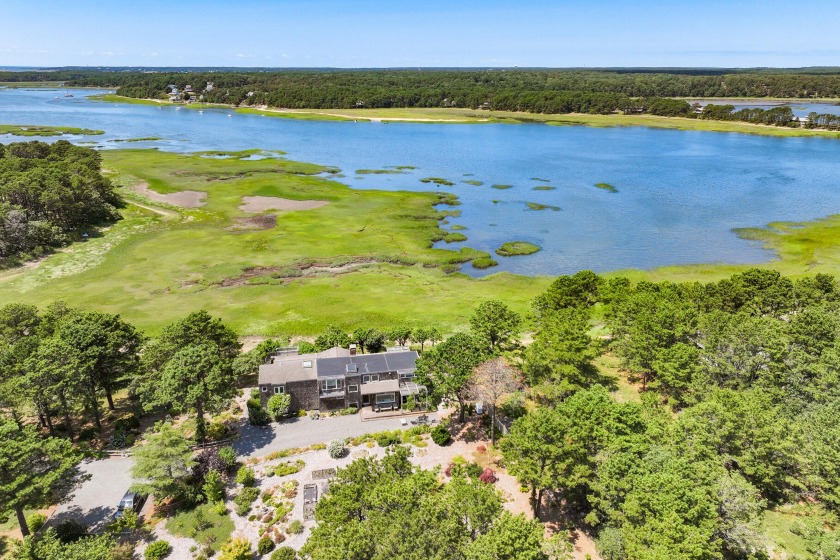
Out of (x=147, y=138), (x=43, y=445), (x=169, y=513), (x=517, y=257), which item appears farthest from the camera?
(x=147, y=138)

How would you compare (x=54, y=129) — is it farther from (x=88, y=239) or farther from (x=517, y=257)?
(x=517, y=257)

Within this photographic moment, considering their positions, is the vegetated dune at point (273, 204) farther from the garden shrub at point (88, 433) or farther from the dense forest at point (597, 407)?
the garden shrub at point (88, 433)

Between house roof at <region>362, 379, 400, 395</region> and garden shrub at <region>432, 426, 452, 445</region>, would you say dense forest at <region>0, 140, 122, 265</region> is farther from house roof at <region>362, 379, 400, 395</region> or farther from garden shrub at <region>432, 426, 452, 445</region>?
garden shrub at <region>432, 426, 452, 445</region>

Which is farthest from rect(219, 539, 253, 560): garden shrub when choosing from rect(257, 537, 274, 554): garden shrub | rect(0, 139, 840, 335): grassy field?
rect(0, 139, 840, 335): grassy field

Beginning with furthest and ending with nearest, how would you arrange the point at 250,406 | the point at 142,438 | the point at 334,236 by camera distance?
the point at 334,236, the point at 250,406, the point at 142,438

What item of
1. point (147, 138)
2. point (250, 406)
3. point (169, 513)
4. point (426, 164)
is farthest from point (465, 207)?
point (147, 138)

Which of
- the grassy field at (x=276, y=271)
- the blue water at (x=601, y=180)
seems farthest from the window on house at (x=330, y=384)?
the blue water at (x=601, y=180)

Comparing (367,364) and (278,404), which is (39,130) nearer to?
(278,404)
